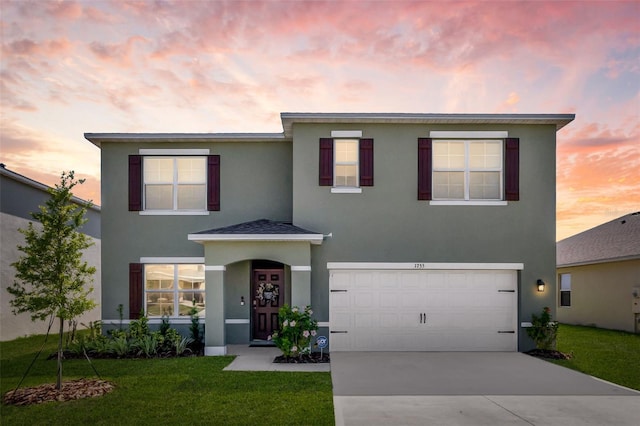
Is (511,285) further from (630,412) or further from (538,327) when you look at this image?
(630,412)

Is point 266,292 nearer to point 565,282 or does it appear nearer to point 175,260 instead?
point 175,260

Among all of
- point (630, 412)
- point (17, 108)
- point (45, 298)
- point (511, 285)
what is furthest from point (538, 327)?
point (17, 108)

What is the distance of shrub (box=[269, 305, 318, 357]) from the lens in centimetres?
1155

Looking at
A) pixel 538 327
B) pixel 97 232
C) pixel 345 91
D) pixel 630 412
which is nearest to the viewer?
pixel 630 412

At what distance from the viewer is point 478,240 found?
1321 centimetres

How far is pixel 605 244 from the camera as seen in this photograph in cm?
2048

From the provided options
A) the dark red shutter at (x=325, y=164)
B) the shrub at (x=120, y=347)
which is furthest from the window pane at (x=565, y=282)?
the shrub at (x=120, y=347)

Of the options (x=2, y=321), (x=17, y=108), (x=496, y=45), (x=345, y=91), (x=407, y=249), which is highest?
(x=496, y=45)

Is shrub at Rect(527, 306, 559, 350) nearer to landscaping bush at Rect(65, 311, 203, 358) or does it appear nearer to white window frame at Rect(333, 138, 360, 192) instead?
white window frame at Rect(333, 138, 360, 192)

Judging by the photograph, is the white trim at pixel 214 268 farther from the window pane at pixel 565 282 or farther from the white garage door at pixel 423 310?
the window pane at pixel 565 282

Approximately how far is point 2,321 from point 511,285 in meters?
15.4

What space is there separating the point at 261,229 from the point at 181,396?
5.09 meters

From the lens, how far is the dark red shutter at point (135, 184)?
46.3 ft

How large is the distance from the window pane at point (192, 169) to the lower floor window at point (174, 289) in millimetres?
2439
